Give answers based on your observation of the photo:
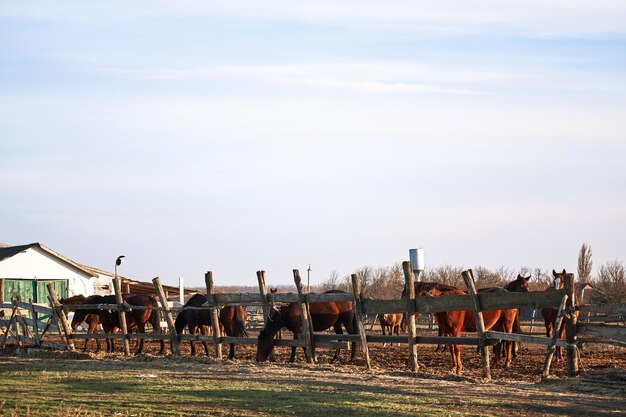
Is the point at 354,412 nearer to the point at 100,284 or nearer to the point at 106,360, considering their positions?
the point at 106,360

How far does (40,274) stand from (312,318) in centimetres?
2118

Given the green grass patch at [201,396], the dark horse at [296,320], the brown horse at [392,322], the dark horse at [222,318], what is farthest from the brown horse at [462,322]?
the brown horse at [392,322]

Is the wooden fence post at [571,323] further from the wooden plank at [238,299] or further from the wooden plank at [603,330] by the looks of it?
the wooden plank at [238,299]

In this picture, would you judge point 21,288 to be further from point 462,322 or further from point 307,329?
point 462,322

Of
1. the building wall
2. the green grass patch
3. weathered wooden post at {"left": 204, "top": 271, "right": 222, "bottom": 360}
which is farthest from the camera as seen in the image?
the building wall

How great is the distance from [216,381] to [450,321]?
5331mm

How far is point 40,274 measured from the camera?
40469 millimetres

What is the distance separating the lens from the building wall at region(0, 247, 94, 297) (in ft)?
129

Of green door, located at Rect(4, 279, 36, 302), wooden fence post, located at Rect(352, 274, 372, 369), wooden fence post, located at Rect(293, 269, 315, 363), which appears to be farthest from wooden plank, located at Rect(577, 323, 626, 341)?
green door, located at Rect(4, 279, 36, 302)

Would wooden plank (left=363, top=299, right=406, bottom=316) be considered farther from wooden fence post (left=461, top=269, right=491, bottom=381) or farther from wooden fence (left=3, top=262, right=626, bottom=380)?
wooden fence post (left=461, top=269, right=491, bottom=381)

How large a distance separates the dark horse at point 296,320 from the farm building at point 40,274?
16.7 m

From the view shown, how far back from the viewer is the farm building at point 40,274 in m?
39.3

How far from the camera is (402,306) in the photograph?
58.3 feet

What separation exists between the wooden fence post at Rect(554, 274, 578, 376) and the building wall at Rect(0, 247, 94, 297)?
1146 inches
